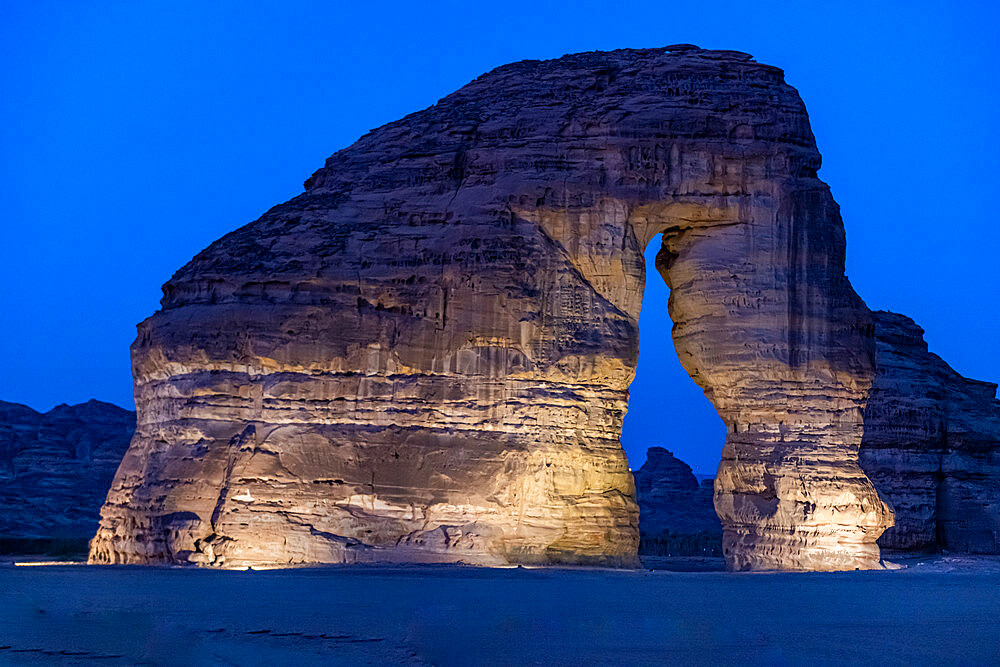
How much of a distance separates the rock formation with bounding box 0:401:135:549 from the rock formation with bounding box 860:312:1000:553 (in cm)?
3343

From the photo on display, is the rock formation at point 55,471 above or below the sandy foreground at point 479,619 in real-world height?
above

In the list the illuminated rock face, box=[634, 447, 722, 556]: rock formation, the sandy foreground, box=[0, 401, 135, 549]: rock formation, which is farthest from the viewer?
box=[634, 447, 722, 556]: rock formation

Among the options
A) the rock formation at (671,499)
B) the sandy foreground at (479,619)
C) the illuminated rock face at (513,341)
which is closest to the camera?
the sandy foreground at (479,619)

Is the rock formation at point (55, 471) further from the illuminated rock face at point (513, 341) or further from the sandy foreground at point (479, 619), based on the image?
the sandy foreground at point (479, 619)

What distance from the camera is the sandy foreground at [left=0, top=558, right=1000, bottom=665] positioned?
34.4ft

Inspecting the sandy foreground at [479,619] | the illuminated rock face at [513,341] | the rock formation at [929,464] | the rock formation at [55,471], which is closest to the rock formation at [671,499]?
the rock formation at [929,464]

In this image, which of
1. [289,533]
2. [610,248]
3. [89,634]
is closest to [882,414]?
[610,248]

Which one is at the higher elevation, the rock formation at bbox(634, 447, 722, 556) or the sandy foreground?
the rock formation at bbox(634, 447, 722, 556)

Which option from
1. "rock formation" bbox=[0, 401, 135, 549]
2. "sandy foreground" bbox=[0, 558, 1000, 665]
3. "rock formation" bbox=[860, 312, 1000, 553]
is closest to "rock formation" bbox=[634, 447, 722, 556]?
"rock formation" bbox=[860, 312, 1000, 553]

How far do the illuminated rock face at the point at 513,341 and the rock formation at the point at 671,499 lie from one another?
1151 inches

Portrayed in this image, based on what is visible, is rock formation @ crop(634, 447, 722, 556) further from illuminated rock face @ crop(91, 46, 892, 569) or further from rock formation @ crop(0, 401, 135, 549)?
illuminated rock face @ crop(91, 46, 892, 569)

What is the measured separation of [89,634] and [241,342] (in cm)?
1288

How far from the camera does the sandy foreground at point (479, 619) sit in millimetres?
10477

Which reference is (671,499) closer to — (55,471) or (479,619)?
(55,471)
